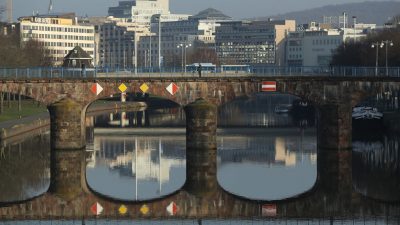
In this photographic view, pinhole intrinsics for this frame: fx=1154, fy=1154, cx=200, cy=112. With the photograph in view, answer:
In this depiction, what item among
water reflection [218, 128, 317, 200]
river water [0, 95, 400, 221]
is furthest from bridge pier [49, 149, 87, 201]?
water reflection [218, 128, 317, 200]

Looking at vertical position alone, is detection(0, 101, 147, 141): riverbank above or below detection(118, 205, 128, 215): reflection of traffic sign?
above

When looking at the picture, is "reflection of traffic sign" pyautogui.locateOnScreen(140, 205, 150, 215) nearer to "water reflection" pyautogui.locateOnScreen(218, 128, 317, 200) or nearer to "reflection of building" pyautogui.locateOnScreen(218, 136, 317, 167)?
"water reflection" pyautogui.locateOnScreen(218, 128, 317, 200)

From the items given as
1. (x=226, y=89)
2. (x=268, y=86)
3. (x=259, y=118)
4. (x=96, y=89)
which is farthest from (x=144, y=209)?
(x=259, y=118)

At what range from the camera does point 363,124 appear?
5022 inches

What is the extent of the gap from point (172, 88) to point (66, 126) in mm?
10251

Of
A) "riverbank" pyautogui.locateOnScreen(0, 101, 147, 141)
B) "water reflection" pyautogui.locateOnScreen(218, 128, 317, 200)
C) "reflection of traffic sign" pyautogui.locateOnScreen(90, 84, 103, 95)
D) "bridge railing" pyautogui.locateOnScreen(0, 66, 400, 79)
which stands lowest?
"water reflection" pyautogui.locateOnScreen(218, 128, 317, 200)

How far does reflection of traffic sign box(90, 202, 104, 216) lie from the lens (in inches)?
2694

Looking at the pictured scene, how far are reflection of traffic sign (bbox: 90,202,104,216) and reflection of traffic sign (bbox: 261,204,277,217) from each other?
971 centimetres

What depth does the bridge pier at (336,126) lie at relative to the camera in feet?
336

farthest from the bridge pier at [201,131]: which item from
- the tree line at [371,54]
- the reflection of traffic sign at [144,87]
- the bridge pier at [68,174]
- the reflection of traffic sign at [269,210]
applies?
the tree line at [371,54]

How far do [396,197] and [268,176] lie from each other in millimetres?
14061

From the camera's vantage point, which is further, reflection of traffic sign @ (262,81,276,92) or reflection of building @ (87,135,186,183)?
reflection of traffic sign @ (262,81,276,92)

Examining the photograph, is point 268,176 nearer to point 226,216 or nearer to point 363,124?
point 226,216

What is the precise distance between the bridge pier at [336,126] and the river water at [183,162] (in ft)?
6.31
